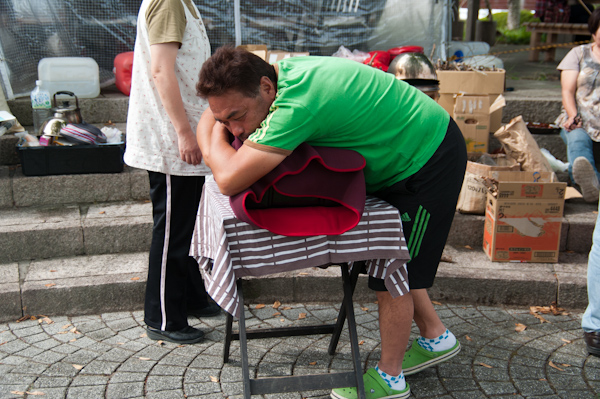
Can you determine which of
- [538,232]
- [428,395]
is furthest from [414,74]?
[428,395]

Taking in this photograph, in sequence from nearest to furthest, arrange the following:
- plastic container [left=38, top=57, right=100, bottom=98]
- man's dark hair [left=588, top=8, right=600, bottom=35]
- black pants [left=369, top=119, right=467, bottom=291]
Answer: black pants [left=369, top=119, right=467, bottom=291], man's dark hair [left=588, top=8, right=600, bottom=35], plastic container [left=38, top=57, right=100, bottom=98]

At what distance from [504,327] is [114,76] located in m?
5.06

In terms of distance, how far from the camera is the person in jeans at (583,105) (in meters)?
4.73

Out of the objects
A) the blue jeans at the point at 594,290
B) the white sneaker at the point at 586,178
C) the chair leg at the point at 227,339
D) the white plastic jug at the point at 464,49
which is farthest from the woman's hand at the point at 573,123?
the chair leg at the point at 227,339

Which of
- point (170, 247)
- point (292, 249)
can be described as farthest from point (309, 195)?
point (170, 247)

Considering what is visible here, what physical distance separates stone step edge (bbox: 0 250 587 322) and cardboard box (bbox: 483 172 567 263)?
0.31ft

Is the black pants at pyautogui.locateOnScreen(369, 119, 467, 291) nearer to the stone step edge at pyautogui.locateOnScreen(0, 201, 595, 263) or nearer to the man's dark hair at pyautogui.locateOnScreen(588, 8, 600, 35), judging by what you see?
the stone step edge at pyautogui.locateOnScreen(0, 201, 595, 263)

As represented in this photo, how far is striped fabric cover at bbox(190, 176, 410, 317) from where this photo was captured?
2.31m

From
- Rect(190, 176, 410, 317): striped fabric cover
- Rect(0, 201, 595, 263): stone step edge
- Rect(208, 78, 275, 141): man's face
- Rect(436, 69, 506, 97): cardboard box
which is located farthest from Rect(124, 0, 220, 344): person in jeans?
Rect(436, 69, 506, 97): cardboard box

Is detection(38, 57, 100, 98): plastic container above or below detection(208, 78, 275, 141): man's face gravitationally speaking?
below

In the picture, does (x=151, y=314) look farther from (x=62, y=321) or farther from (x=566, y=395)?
(x=566, y=395)

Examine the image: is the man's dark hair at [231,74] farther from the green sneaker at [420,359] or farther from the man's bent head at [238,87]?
the green sneaker at [420,359]

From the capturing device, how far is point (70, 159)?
4703 millimetres

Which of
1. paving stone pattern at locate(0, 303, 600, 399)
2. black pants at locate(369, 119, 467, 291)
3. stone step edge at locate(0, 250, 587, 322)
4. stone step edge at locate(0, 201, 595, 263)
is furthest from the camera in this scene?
stone step edge at locate(0, 201, 595, 263)
